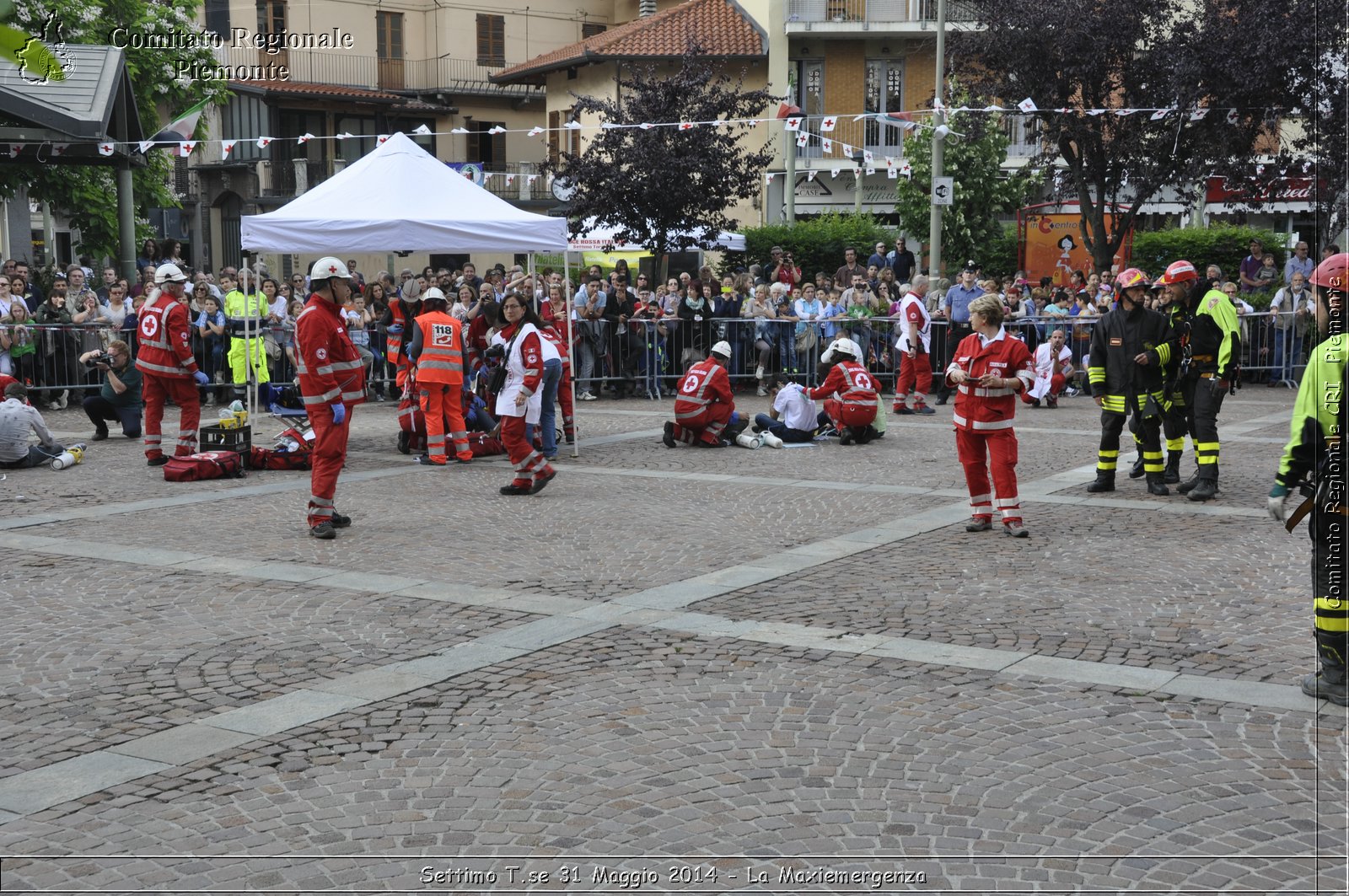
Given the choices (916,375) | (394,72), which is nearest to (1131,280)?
(916,375)

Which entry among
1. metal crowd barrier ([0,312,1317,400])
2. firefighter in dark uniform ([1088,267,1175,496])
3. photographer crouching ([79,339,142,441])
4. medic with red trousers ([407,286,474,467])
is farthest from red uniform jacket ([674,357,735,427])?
photographer crouching ([79,339,142,441])

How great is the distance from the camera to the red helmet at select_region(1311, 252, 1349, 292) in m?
5.61

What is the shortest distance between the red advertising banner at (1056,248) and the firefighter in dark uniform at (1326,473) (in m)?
25.8

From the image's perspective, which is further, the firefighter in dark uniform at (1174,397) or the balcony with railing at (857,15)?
→ the balcony with railing at (857,15)

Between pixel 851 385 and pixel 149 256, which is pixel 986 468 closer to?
pixel 851 385

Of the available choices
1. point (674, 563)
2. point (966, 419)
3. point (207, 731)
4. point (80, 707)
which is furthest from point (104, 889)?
point (966, 419)

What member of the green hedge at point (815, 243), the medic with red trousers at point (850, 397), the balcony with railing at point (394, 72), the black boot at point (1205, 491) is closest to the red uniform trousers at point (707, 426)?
the medic with red trousers at point (850, 397)

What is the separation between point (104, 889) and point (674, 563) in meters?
5.07

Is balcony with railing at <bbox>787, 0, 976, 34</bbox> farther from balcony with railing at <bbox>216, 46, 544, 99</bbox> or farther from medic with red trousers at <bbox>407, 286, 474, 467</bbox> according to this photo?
medic with red trousers at <bbox>407, 286, 474, 467</bbox>

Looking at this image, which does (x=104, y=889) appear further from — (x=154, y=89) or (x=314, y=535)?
(x=154, y=89)

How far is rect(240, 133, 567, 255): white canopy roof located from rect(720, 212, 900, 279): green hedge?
18777mm

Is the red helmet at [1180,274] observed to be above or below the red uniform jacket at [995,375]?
above

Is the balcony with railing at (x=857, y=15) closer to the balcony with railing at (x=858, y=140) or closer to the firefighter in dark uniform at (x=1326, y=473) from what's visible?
the balcony with railing at (x=858, y=140)

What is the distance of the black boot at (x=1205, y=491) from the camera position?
37.2 ft
